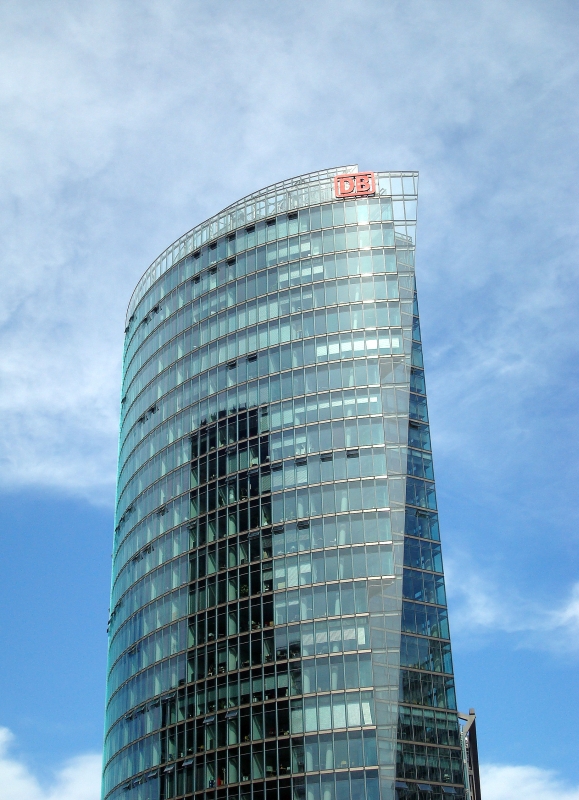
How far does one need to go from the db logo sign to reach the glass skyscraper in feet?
A: 0.85

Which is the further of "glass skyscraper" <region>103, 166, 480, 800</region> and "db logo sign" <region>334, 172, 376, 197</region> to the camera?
"db logo sign" <region>334, 172, 376, 197</region>

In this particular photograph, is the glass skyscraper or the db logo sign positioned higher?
the db logo sign

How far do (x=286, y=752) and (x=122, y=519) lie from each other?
4750 centimetres

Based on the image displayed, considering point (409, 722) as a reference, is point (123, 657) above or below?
above

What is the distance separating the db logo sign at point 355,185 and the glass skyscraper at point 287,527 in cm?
26

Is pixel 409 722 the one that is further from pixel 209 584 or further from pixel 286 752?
pixel 209 584

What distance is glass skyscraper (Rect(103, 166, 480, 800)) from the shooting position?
322 feet

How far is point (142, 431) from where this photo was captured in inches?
5310

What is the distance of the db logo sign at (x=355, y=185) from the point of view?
122 m

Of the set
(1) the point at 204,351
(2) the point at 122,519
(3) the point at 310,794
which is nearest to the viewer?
(3) the point at 310,794

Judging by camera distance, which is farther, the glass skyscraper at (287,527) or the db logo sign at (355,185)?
the db logo sign at (355,185)

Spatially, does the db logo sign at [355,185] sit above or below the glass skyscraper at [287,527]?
above

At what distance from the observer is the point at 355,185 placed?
123 metres

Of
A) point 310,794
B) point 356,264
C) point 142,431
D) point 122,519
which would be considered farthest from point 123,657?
point 356,264
